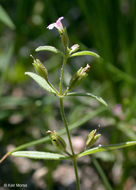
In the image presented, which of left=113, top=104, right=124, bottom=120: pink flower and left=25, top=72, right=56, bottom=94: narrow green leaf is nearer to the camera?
left=25, top=72, right=56, bottom=94: narrow green leaf

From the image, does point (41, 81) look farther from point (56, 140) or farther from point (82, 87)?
point (82, 87)

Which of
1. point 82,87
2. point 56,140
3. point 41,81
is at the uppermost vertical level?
point 82,87

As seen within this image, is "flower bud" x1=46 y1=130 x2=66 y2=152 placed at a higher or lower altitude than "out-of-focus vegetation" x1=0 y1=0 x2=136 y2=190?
lower

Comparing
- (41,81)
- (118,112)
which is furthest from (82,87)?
(41,81)

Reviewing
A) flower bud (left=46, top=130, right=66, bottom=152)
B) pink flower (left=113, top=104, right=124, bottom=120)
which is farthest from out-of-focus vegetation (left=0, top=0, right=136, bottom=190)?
flower bud (left=46, top=130, right=66, bottom=152)

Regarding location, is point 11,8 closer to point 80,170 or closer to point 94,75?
point 94,75

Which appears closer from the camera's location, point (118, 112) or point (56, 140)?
point (56, 140)

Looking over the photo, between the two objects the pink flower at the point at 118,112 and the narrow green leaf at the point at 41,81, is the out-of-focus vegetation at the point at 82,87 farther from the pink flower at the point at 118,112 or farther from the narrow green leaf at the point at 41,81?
the narrow green leaf at the point at 41,81

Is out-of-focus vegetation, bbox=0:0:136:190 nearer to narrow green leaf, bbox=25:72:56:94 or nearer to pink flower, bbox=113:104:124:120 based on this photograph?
pink flower, bbox=113:104:124:120

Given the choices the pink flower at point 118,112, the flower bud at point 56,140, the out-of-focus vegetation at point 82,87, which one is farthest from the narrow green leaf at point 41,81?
the pink flower at point 118,112
